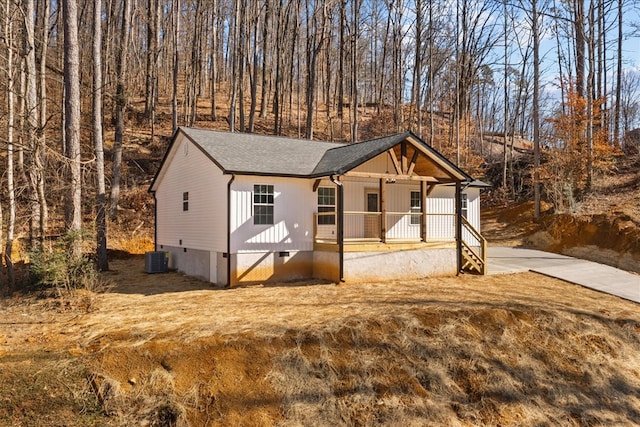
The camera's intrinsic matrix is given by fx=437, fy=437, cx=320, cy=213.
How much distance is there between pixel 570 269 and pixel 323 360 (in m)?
12.4

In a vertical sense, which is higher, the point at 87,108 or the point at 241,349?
the point at 87,108

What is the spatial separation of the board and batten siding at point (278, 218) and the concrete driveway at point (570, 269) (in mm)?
6949

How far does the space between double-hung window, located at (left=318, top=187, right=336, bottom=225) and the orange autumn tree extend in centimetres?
1378

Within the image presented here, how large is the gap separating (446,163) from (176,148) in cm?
978

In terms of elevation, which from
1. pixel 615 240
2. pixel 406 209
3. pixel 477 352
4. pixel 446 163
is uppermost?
pixel 446 163

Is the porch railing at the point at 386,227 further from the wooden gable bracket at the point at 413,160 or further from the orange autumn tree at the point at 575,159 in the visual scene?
the orange autumn tree at the point at 575,159

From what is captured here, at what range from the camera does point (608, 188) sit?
23.5 meters

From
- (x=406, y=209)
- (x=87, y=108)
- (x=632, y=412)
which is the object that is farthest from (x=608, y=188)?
(x=87, y=108)

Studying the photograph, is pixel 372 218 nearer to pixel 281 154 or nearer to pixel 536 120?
pixel 281 154

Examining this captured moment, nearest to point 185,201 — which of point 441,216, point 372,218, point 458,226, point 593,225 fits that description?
point 372,218

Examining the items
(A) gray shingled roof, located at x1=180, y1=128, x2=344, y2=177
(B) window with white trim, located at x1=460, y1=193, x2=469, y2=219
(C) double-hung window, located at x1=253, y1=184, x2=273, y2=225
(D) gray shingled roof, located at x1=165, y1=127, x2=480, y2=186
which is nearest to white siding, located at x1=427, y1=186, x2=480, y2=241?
(B) window with white trim, located at x1=460, y1=193, x2=469, y2=219

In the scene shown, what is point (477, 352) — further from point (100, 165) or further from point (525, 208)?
point (525, 208)

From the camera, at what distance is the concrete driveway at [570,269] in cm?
1356

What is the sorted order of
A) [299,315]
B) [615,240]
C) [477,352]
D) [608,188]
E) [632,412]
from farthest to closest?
1. [608,188]
2. [615,240]
3. [299,315]
4. [477,352]
5. [632,412]
